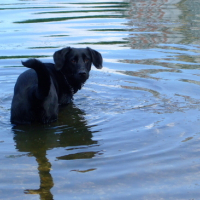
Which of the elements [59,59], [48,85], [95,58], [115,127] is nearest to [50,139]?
A: [48,85]

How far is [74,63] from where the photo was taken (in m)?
6.33

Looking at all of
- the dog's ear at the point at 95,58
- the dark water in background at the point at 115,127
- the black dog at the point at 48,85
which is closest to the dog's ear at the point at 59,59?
the black dog at the point at 48,85

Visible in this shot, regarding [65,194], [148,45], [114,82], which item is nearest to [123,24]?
[148,45]

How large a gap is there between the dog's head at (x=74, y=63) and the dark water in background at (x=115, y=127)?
1.50ft

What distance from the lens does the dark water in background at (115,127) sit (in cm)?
374

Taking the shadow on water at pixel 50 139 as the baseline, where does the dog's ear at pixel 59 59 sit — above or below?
above

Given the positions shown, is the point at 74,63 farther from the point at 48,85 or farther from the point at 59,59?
the point at 48,85

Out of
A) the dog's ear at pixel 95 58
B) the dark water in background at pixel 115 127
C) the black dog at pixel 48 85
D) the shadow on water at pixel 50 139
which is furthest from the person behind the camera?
the dog's ear at pixel 95 58

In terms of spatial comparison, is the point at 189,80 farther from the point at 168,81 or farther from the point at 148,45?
the point at 148,45

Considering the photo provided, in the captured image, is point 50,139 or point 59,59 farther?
point 59,59

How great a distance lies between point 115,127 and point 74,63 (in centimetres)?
150

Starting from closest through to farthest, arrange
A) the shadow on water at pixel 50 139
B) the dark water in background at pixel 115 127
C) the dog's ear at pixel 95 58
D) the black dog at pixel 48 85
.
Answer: the dark water in background at pixel 115 127
the shadow on water at pixel 50 139
the black dog at pixel 48 85
the dog's ear at pixel 95 58

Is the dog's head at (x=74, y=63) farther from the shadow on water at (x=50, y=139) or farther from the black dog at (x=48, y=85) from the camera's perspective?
the shadow on water at (x=50, y=139)

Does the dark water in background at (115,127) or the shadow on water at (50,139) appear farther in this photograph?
the shadow on water at (50,139)
